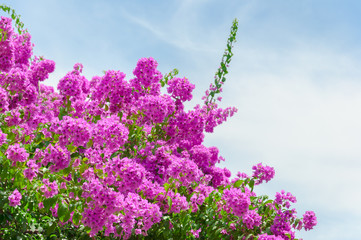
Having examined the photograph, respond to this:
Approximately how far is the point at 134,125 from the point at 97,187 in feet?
8.97

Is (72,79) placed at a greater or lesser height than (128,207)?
greater

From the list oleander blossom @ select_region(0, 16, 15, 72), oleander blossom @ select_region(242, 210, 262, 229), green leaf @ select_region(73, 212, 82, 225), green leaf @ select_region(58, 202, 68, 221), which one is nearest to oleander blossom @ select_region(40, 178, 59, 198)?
green leaf @ select_region(58, 202, 68, 221)

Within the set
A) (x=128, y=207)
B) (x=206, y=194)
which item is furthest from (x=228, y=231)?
(x=128, y=207)

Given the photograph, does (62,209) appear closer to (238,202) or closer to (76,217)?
(76,217)

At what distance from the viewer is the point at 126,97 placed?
7.07 metres

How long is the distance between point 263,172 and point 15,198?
5240 mm

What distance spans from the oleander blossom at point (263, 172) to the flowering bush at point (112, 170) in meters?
0.02

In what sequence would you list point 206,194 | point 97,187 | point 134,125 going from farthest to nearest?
1. point 134,125
2. point 206,194
3. point 97,187

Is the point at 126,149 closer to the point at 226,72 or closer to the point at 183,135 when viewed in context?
the point at 183,135

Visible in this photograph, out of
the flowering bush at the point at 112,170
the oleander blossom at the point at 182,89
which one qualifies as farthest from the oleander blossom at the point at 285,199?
the oleander blossom at the point at 182,89

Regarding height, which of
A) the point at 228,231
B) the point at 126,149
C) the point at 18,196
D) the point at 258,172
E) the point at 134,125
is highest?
the point at 258,172

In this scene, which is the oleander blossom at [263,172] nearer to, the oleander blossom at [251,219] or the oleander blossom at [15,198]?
the oleander blossom at [251,219]

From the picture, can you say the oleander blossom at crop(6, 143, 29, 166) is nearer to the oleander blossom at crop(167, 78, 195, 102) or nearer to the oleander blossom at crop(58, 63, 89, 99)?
the oleander blossom at crop(58, 63, 89, 99)

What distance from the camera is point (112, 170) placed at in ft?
15.5
